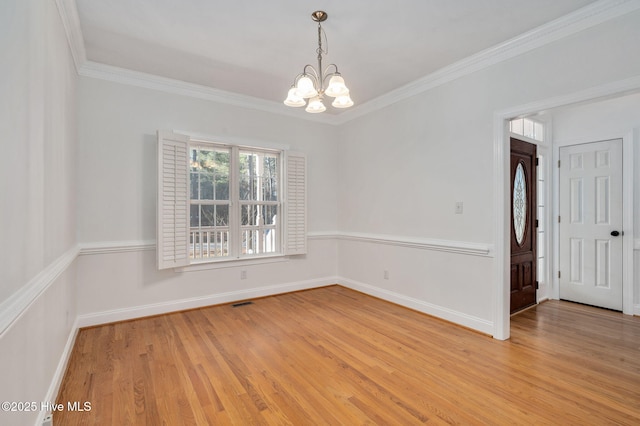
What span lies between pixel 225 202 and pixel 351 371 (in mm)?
2706

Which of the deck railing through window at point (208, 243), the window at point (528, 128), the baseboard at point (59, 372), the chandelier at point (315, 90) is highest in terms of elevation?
the window at point (528, 128)

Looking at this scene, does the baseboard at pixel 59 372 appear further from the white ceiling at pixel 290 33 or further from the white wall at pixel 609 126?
the white wall at pixel 609 126

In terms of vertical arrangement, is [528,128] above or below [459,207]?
above

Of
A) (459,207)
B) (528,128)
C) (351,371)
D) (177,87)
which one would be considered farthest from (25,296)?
(528,128)

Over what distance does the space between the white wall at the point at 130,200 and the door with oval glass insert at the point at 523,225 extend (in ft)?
11.1

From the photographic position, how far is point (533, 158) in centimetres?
407

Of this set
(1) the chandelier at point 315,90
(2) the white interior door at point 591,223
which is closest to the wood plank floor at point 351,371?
(2) the white interior door at point 591,223

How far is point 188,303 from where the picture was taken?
388cm

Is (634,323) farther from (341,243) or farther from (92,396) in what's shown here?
(92,396)

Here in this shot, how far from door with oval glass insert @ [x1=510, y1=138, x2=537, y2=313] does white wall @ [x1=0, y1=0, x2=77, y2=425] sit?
171 inches

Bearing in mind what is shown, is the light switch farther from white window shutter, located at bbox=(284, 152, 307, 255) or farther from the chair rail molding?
the chair rail molding

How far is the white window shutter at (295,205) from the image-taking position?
15.1 feet

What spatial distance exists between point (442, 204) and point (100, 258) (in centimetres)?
386

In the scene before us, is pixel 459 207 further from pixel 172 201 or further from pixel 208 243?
pixel 172 201
